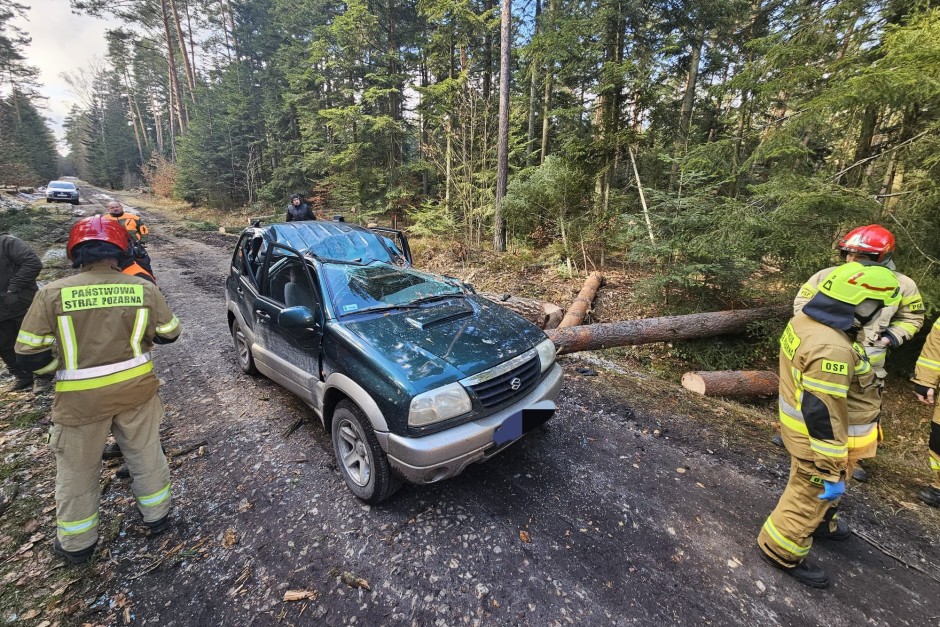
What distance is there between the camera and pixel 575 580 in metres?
2.23

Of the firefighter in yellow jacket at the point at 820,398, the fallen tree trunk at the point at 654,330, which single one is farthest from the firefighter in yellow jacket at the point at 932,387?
the fallen tree trunk at the point at 654,330

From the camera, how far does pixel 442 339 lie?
2861 mm

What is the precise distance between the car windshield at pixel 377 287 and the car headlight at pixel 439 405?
1175 mm

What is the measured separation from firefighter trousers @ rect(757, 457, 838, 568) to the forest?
308 cm

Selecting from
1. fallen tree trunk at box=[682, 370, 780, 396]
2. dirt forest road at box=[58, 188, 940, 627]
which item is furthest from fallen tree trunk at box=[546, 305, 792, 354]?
dirt forest road at box=[58, 188, 940, 627]

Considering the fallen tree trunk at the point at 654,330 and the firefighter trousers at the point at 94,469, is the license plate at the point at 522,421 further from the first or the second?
the fallen tree trunk at the point at 654,330

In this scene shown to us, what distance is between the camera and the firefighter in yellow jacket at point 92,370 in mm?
2203

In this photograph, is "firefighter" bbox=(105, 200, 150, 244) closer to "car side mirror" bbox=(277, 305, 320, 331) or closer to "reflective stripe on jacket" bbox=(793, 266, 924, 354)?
"car side mirror" bbox=(277, 305, 320, 331)

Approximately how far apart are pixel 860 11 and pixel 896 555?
21.9 feet

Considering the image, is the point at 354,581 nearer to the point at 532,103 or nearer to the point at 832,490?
the point at 832,490

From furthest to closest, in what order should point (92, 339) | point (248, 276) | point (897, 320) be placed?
point (248, 276), point (897, 320), point (92, 339)

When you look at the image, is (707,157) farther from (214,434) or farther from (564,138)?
(214,434)

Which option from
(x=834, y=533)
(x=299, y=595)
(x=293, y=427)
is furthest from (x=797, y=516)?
(x=293, y=427)

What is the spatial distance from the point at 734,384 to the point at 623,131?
21.4 ft
